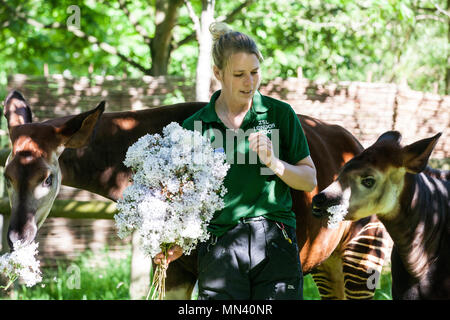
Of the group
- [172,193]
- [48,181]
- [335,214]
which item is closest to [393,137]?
[335,214]

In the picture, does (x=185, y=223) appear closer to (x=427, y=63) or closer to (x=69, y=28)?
(x=69, y=28)

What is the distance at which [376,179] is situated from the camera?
337 centimetres

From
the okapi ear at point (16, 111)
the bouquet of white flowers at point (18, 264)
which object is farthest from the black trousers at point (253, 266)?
the okapi ear at point (16, 111)

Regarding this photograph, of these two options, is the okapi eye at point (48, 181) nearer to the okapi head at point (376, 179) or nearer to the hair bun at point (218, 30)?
the hair bun at point (218, 30)

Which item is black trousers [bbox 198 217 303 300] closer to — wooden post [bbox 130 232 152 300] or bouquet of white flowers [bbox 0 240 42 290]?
bouquet of white flowers [bbox 0 240 42 290]

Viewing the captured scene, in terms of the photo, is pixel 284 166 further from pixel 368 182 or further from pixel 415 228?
pixel 415 228

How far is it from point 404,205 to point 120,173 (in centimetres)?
184

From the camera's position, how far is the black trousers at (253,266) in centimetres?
258

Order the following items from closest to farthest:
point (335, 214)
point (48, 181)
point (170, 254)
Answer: point (170, 254) → point (335, 214) → point (48, 181)

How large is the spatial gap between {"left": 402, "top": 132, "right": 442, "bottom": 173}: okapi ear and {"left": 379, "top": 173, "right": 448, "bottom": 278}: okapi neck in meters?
0.18

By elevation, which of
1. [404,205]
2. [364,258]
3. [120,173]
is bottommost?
[364,258]

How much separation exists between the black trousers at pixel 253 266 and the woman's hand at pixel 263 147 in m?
0.31

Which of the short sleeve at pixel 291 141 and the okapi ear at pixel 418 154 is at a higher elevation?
the short sleeve at pixel 291 141

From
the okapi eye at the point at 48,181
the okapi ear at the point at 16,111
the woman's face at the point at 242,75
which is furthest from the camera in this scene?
the okapi ear at the point at 16,111
